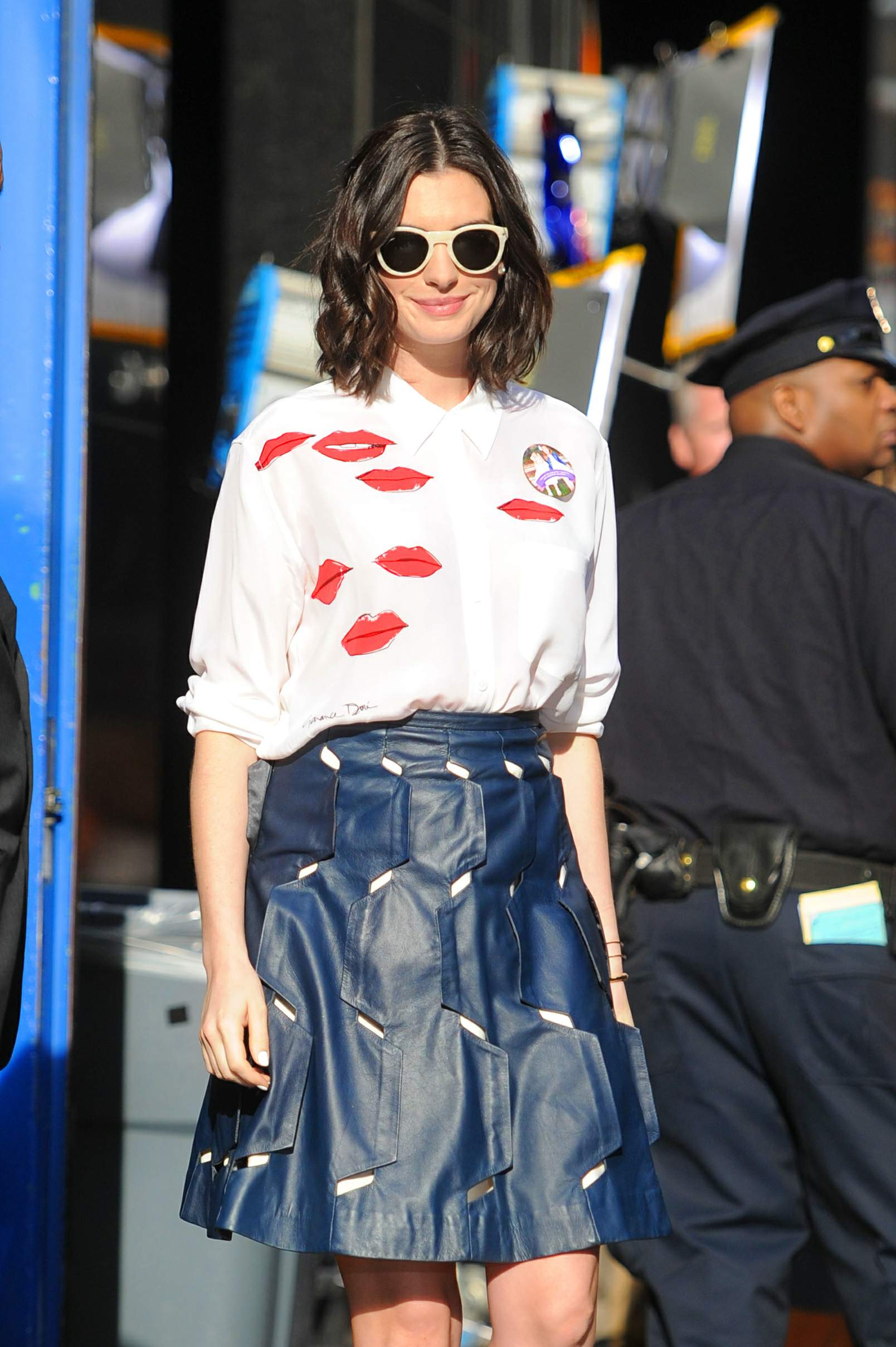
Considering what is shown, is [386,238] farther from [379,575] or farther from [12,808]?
[12,808]

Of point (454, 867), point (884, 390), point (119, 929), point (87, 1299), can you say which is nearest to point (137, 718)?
point (119, 929)

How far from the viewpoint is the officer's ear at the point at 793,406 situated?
10.8 feet

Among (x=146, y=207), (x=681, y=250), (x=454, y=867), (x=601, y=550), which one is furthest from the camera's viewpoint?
(x=681, y=250)

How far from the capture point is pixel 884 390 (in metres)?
3.34

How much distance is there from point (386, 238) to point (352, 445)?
294mm

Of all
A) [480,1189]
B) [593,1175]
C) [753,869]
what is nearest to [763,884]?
[753,869]

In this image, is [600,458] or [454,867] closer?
[454,867]

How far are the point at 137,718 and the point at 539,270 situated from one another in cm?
255

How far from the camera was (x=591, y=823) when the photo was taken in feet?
7.73

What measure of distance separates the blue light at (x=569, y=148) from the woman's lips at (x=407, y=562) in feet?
10.6

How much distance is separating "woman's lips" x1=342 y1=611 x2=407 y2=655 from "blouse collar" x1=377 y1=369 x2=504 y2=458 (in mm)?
275

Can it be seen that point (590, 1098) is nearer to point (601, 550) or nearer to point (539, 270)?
point (601, 550)

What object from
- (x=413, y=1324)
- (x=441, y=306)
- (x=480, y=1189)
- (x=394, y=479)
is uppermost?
(x=441, y=306)

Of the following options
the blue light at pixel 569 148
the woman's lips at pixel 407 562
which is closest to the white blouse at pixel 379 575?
the woman's lips at pixel 407 562
